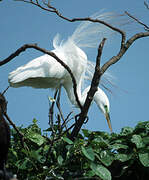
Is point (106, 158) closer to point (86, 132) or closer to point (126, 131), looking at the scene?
point (86, 132)

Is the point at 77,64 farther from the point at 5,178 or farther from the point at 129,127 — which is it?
the point at 5,178

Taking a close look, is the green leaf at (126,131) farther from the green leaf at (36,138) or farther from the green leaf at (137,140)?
the green leaf at (36,138)

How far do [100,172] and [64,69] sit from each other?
2681 millimetres

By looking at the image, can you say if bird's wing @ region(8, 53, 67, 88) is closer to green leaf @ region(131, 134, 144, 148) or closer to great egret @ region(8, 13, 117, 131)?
great egret @ region(8, 13, 117, 131)

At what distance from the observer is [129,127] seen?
8.27ft

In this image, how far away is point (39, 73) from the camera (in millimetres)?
4324

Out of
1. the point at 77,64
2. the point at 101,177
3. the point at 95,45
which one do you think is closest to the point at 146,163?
the point at 101,177

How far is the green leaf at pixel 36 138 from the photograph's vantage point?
2357mm

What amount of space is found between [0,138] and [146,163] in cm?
89

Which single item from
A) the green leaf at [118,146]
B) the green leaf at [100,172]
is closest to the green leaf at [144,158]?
the green leaf at [118,146]

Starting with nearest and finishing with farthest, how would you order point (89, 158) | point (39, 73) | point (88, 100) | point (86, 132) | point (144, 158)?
point (89, 158) → point (144, 158) → point (88, 100) → point (86, 132) → point (39, 73)

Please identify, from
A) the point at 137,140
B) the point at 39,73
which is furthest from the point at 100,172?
the point at 39,73

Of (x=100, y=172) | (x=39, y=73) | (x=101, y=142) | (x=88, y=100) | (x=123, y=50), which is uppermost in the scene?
(x=123, y=50)

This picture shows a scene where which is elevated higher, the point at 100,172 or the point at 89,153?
the point at 89,153
